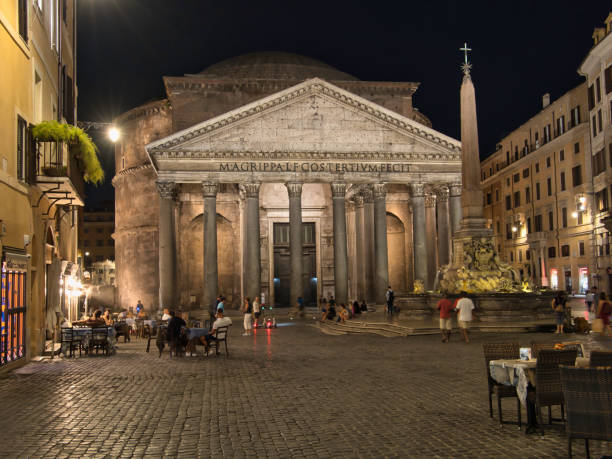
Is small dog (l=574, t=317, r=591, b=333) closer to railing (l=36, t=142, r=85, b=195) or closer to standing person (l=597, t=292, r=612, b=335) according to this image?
standing person (l=597, t=292, r=612, b=335)

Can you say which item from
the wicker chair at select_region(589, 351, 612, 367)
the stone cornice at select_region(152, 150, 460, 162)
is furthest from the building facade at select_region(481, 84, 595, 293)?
the wicker chair at select_region(589, 351, 612, 367)

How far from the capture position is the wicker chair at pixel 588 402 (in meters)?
5.58

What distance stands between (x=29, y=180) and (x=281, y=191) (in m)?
26.0

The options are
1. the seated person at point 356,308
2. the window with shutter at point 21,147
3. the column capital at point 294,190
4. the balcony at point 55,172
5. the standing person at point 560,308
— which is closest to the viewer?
the window with shutter at point 21,147

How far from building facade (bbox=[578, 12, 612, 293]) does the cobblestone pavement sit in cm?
2218

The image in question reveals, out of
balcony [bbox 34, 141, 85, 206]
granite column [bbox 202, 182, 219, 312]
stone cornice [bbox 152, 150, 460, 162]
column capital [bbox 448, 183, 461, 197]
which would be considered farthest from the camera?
column capital [bbox 448, 183, 461, 197]

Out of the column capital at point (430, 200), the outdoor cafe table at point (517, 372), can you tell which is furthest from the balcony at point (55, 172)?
the column capital at point (430, 200)

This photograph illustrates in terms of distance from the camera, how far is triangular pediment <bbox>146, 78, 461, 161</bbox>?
105 ft

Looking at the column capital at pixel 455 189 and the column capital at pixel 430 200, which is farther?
the column capital at pixel 430 200

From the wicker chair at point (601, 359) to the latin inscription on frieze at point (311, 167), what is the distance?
2630cm

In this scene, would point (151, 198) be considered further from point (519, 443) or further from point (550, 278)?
point (519, 443)

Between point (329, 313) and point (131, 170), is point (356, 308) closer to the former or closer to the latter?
point (329, 313)

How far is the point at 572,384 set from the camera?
5730 mm

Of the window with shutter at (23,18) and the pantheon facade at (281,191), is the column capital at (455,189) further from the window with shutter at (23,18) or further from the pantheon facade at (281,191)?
the window with shutter at (23,18)
